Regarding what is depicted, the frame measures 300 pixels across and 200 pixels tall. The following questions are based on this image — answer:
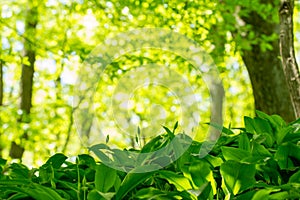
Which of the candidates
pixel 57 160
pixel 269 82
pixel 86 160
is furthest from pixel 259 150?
pixel 269 82

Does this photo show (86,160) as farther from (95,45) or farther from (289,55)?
(95,45)

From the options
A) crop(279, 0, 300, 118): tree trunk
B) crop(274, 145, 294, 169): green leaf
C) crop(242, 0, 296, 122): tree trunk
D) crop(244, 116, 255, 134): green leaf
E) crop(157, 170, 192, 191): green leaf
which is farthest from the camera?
crop(242, 0, 296, 122): tree trunk

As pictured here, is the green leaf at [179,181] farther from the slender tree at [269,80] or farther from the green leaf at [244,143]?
the slender tree at [269,80]

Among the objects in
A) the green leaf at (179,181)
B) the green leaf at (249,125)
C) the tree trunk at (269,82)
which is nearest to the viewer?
the green leaf at (179,181)

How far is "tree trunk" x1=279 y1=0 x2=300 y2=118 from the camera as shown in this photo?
8.89 ft

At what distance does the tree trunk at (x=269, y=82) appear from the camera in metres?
5.36

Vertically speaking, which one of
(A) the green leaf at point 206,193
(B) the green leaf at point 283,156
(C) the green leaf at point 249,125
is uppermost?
(C) the green leaf at point 249,125

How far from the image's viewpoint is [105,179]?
1.32 metres

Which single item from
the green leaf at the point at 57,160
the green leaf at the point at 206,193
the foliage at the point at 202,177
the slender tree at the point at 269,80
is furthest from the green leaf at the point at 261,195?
the slender tree at the point at 269,80

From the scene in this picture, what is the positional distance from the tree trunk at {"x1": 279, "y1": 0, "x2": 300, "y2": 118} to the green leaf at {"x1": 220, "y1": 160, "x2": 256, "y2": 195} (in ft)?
4.97

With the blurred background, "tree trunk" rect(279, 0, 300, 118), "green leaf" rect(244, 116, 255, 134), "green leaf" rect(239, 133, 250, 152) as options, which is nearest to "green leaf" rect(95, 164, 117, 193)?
the blurred background

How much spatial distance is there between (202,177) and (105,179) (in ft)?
0.96

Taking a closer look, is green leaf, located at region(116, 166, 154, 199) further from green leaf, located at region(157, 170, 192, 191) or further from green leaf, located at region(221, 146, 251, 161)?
green leaf, located at region(221, 146, 251, 161)

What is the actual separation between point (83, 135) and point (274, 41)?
4.69 m
